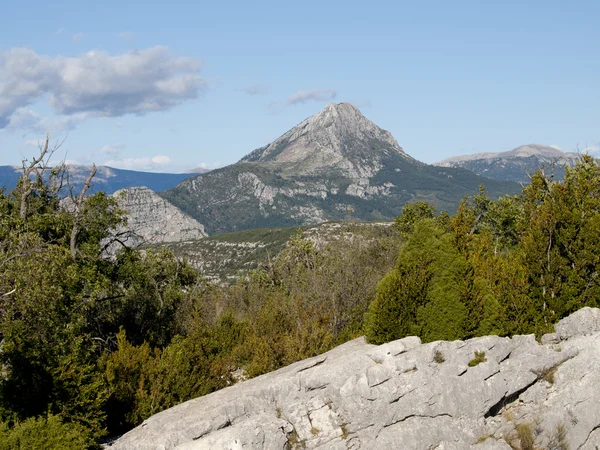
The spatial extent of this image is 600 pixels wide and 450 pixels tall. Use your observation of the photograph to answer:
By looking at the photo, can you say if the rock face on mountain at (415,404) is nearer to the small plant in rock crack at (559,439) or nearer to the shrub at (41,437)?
the small plant in rock crack at (559,439)

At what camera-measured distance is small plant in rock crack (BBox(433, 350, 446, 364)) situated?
61.5 feet

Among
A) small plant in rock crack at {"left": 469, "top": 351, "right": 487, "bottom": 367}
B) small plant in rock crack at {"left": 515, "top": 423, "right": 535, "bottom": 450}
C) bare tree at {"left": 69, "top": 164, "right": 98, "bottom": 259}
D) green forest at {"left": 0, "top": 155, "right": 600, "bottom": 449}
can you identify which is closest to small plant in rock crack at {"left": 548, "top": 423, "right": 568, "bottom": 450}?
small plant in rock crack at {"left": 515, "top": 423, "right": 535, "bottom": 450}

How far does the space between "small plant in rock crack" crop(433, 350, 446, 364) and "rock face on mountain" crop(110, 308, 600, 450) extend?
0.04 metres

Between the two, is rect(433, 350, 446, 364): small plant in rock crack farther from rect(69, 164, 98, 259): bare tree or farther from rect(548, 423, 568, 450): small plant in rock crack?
rect(69, 164, 98, 259): bare tree

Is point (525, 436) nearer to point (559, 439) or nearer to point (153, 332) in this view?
point (559, 439)

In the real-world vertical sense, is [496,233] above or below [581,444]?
above

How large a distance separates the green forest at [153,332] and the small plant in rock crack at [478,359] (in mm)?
2783

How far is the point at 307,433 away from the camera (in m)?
16.8

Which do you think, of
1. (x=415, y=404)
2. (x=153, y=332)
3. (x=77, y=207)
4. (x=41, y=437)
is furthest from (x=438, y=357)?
(x=153, y=332)

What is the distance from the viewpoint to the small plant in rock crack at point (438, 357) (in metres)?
18.7

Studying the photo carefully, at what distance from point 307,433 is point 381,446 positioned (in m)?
2.35

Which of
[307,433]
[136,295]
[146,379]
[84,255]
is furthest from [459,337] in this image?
[136,295]

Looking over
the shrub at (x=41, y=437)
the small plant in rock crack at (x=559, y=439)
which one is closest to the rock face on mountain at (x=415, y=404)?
the small plant in rock crack at (x=559, y=439)

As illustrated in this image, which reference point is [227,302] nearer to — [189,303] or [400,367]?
[189,303]
